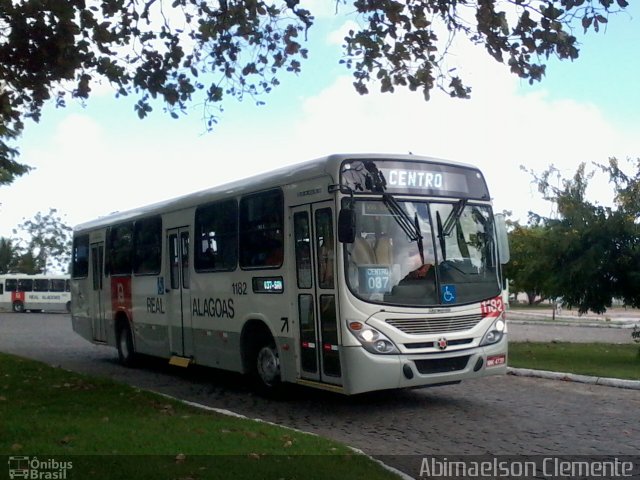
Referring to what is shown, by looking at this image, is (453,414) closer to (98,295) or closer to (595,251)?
(595,251)

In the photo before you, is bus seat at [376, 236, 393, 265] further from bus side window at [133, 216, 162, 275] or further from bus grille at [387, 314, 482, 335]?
bus side window at [133, 216, 162, 275]

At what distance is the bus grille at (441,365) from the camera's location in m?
9.97

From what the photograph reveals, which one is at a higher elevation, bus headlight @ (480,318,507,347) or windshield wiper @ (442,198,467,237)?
windshield wiper @ (442,198,467,237)

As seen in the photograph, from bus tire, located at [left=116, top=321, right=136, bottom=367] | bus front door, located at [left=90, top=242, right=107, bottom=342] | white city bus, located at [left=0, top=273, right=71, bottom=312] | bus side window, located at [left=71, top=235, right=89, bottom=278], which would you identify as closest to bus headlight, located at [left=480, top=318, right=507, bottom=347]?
bus tire, located at [left=116, top=321, right=136, bottom=367]

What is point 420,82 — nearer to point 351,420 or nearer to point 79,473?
point 351,420

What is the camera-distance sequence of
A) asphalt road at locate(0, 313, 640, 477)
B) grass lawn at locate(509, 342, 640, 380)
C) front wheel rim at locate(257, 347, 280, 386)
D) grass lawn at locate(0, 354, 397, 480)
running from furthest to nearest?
1. grass lawn at locate(509, 342, 640, 380)
2. front wheel rim at locate(257, 347, 280, 386)
3. asphalt road at locate(0, 313, 640, 477)
4. grass lawn at locate(0, 354, 397, 480)

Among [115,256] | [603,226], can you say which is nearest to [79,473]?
[115,256]

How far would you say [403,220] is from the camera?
1012 cm

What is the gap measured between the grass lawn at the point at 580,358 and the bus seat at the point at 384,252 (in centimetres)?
590

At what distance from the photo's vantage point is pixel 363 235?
32.5 ft

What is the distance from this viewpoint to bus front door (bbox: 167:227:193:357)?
45.6 feet

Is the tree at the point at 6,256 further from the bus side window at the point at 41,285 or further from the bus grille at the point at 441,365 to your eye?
the bus grille at the point at 441,365

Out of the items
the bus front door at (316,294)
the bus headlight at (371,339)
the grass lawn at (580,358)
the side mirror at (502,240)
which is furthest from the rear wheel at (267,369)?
the grass lawn at (580,358)

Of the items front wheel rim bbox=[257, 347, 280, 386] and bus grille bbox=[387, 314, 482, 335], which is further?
front wheel rim bbox=[257, 347, 280, 386]
